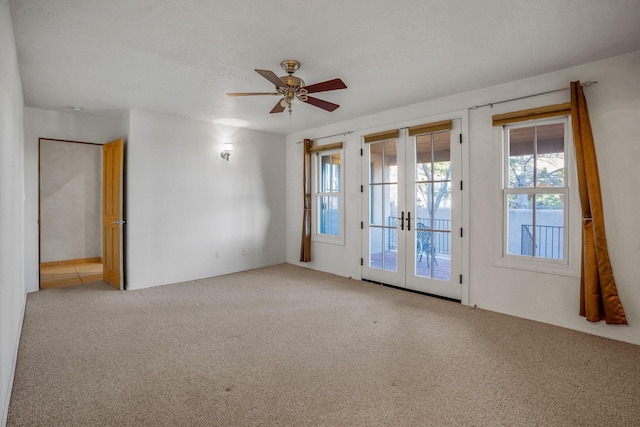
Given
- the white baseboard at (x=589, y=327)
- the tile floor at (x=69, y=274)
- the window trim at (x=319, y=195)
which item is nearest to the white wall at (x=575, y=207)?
the white baseboard at (x=589, y=327)

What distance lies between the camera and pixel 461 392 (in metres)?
2.21

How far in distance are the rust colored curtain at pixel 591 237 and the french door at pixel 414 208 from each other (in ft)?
4.00

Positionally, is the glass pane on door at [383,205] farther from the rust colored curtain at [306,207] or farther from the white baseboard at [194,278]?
the white baseboard at [194,278]

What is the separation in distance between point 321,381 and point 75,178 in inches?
265

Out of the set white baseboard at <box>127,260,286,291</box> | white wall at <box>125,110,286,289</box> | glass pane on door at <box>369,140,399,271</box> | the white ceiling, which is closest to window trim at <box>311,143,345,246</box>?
glass pane on door at <box>369,140,399,271</box>

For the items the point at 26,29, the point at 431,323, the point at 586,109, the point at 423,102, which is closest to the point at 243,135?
the point at 423,102

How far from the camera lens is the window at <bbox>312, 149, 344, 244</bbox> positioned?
5.60m

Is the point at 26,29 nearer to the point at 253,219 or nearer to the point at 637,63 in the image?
the point at 253,219

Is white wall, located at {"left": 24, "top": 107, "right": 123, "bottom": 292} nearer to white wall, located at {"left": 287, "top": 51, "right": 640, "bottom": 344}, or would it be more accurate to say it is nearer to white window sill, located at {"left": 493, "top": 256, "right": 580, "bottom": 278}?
white wall, located at {"left": 287, "top": 51, "right": 640, "bottom": 344}

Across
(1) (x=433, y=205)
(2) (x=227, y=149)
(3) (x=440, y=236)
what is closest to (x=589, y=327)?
(3) (x=440, y=236)

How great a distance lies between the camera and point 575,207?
3281mm

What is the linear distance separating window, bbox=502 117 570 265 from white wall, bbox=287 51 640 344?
144mm

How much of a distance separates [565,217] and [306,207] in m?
3.82

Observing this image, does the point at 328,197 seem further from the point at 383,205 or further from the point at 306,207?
the point at 383,205
